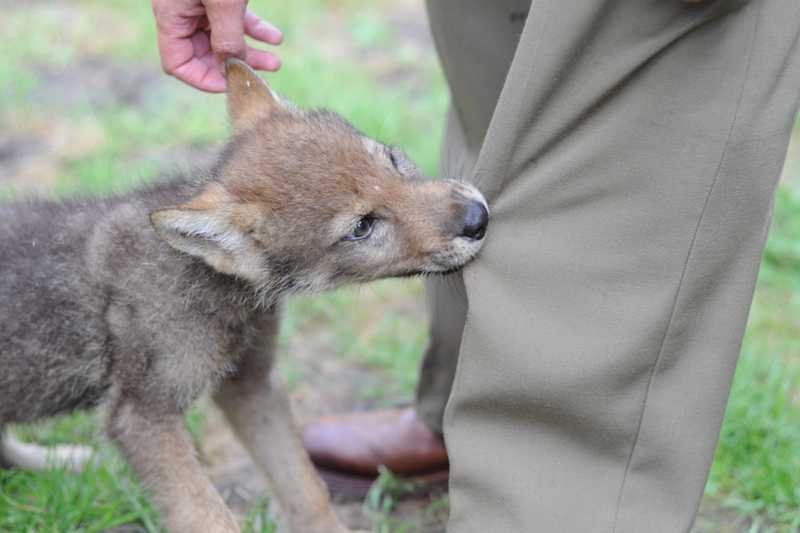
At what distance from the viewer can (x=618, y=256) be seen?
263cm

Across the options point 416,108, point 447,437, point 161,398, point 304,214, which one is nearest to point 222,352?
point 161,398

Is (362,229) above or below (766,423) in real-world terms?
above

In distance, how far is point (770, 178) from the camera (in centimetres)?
257

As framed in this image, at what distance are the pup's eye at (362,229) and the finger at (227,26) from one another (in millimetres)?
680

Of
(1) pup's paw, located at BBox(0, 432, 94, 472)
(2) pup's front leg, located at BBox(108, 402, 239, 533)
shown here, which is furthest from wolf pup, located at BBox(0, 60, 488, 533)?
(1) pup's paw, located at BBox(0, 432, 94, 472)

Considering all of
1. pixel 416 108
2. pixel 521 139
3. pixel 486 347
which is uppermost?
pixel 521 139

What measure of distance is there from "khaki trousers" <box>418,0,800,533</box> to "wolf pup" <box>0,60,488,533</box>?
40 cm

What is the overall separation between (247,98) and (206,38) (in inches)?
9.2

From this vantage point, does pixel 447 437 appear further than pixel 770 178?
Yes

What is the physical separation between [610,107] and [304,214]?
1.00 meters

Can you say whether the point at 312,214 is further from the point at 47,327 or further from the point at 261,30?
the point at 47,327

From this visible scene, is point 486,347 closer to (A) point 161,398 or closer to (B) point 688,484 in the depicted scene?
(B) point 688,484

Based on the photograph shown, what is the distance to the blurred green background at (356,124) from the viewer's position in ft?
12.3

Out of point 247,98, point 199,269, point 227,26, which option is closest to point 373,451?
point 199,269
